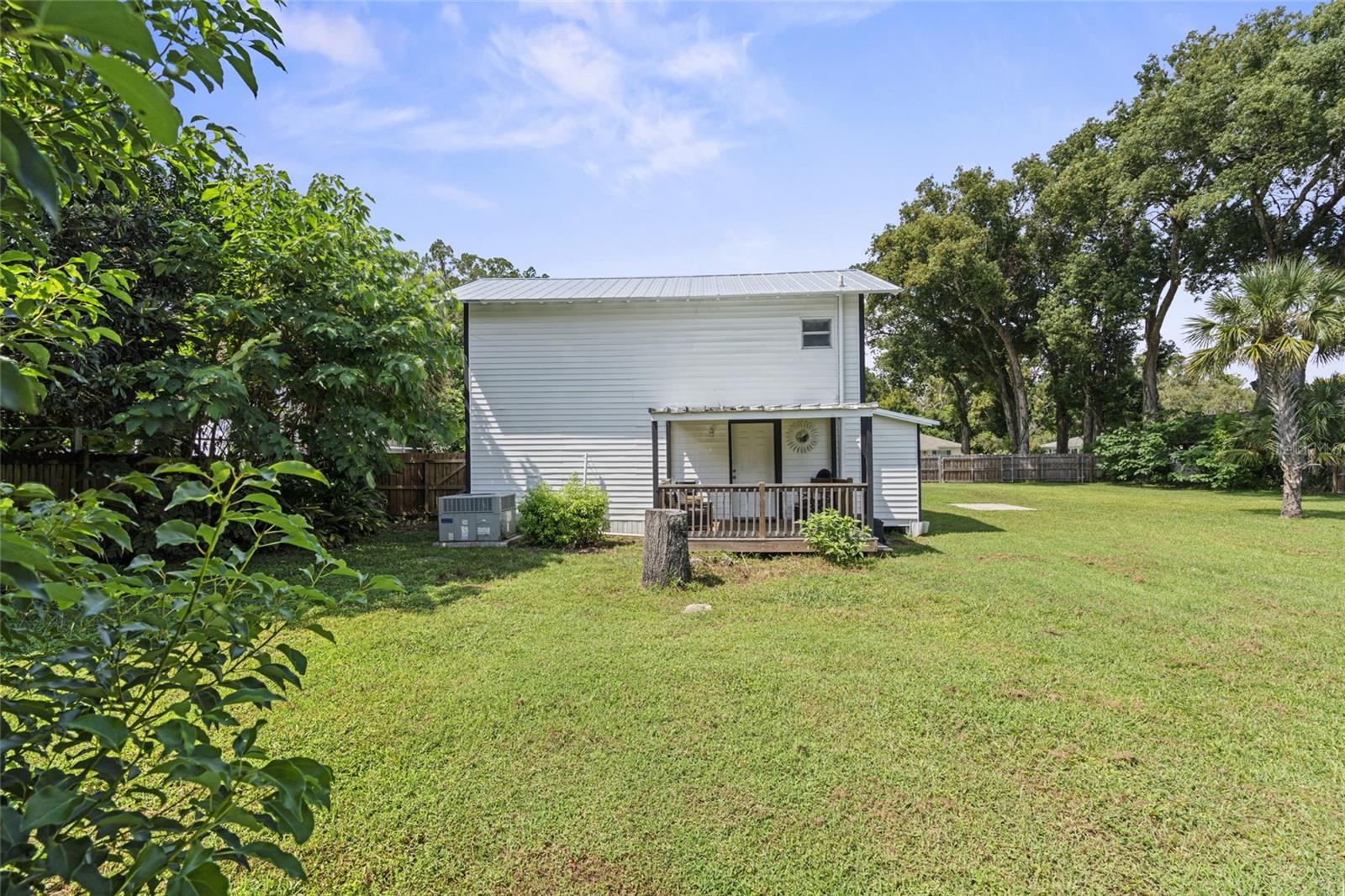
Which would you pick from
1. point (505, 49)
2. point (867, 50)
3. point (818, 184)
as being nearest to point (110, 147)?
point (505, 49)

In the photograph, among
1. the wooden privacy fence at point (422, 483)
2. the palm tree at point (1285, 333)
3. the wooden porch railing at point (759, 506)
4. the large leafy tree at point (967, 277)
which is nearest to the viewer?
the wooden porch railing at point (759, 506)

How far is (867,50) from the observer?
549cm

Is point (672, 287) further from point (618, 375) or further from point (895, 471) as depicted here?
point (895, 471)

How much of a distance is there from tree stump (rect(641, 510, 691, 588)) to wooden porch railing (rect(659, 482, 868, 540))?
1.56m

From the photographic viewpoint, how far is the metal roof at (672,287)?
1090 cm

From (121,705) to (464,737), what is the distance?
2594 millimetres

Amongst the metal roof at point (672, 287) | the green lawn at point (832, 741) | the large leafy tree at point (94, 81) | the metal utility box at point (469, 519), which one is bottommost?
the green lawn at point (832, 741)

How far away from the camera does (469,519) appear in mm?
9914

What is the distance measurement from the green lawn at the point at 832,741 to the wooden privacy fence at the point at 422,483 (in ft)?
24.4

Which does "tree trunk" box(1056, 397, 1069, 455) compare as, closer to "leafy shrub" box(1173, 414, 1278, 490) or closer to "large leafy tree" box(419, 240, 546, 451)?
"leafy shrub" box(1173, 414, 1278, 490)

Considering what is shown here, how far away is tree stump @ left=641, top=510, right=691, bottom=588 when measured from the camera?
684cm

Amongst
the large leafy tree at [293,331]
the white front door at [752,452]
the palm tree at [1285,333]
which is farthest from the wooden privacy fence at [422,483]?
the palm tree at [1285,333]

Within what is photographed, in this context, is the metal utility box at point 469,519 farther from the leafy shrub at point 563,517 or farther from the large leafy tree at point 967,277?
the large leafy tree at point 967,277

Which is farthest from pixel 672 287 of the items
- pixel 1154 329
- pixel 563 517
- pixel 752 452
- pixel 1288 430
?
pixel 1154 329
